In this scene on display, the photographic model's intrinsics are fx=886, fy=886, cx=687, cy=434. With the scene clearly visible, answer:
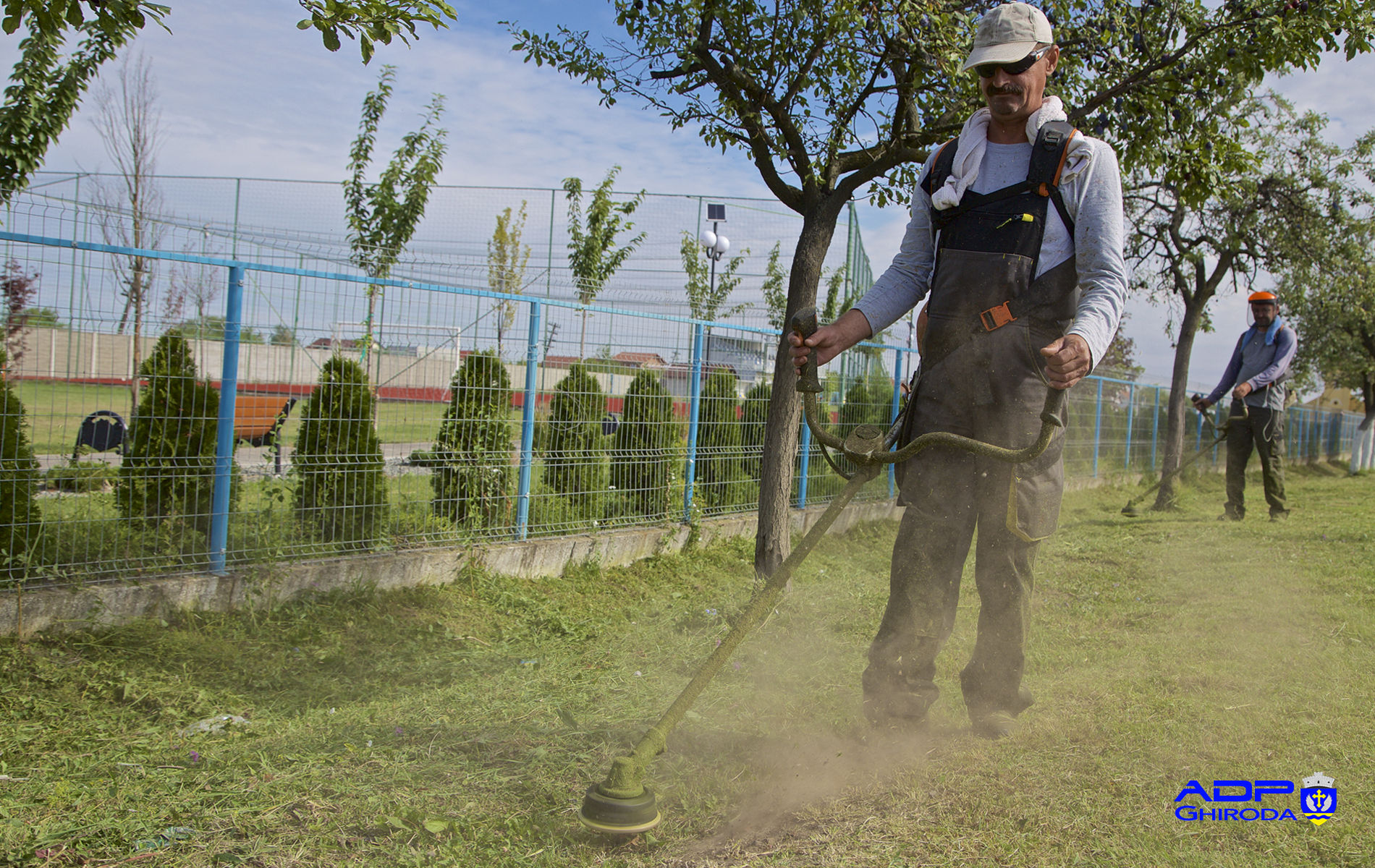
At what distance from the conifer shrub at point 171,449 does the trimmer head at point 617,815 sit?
320 cm

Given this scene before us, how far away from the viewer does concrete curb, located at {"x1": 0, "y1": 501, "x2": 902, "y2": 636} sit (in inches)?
155

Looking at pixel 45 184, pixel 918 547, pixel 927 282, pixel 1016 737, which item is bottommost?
pixel 1016 737

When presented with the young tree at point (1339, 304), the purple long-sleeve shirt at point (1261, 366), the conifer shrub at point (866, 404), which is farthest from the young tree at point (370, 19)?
the young tree at point (1339, 304)

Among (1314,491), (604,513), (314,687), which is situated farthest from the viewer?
(1314,491)

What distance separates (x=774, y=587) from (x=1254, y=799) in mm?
1539

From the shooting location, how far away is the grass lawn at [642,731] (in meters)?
2.33

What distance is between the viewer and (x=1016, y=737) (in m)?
3.02

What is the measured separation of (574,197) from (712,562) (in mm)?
7448

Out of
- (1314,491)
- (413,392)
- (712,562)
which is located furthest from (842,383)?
(1314,491)

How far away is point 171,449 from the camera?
464cm

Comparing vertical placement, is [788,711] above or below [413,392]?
below

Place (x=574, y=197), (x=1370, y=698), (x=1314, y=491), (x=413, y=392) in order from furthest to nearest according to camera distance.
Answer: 1. (x=1314, y=491)
2. (x=574, y=197)
3. (x=413, y=392)
4. (x=1370, y=698)

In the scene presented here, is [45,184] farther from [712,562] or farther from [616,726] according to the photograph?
[616,726]

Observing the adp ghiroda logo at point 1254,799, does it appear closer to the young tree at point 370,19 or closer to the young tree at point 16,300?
the young tree at point 370,19
